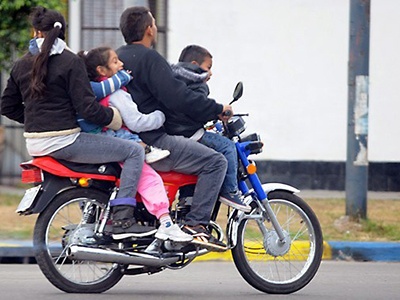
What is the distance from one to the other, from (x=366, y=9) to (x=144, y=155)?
443cm

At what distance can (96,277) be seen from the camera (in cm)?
677

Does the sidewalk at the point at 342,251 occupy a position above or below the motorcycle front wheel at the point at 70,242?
below

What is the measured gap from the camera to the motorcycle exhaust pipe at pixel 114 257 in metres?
6.49

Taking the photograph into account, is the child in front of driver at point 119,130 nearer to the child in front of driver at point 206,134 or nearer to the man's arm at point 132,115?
the man's arm at point 132,115

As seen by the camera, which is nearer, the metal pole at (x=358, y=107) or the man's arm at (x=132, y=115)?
the man's arm at (x=132, y=115)

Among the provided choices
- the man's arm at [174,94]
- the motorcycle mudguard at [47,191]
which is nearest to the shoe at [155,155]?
the man's arm at [174,94]

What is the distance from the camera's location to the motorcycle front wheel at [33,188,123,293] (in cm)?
655

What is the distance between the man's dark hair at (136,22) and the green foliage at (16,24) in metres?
5.73

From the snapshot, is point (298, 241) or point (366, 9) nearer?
point (298, 241)

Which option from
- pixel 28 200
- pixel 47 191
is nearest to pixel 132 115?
pixel 47 191

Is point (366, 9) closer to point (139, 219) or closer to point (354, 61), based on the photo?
point (354, 61)

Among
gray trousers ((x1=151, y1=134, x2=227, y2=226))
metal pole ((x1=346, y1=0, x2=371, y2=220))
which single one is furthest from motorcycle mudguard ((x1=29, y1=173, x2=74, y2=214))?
metal pole ((x1=346, y1=0, x2=371, y2=220))

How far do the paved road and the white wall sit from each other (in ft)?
16.2

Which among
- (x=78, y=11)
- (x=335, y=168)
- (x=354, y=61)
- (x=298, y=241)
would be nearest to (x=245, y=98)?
(x=335, y=168)
